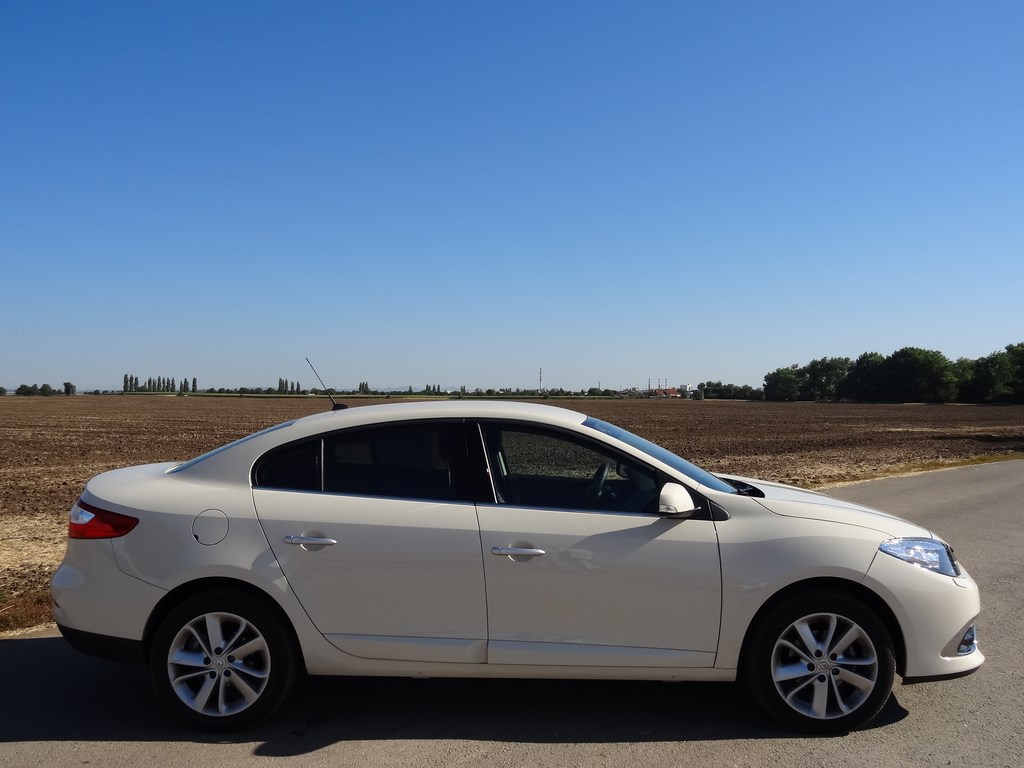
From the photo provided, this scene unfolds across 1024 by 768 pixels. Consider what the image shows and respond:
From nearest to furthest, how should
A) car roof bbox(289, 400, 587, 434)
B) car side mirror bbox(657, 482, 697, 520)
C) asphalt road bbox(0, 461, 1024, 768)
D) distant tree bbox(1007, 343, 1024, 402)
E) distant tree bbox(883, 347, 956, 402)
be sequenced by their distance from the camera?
asphalt road bbox(0, 461, 1024, 768), car side mirror bbox(657, 482, 697, 520), car roof bbox(289, 400, 587, 434), distant tree bbox(1007, 343, 1024, 402), distant tree bbox(883, 347, 956, 402)

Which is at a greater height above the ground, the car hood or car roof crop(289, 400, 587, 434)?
car roof crop(289, 400, 587, 434)

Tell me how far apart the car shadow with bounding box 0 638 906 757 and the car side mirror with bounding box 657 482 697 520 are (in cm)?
107

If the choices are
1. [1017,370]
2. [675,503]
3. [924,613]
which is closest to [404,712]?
[675,503]

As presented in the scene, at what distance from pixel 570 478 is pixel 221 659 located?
1.98m

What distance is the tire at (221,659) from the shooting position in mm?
3730

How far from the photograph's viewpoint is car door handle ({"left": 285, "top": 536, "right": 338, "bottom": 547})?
12.3ft

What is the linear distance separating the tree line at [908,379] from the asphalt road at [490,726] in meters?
129

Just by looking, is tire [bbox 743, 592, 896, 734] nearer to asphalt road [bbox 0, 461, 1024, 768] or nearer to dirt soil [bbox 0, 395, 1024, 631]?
asphalt road [bbox 0, 461, 1024, 768]

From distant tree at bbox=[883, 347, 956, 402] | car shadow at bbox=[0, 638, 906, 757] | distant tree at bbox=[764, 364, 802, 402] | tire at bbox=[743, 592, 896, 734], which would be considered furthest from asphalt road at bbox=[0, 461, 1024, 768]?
distant tree at bbox=[764, 364, 802, 402]

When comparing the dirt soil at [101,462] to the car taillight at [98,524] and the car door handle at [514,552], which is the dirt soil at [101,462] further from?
the car door handle at [514,552]

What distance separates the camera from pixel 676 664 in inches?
147

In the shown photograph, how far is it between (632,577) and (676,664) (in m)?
0.49

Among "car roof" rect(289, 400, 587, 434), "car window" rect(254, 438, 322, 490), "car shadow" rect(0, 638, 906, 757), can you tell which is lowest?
"car shadow" rect(0, 638, 906, 757)

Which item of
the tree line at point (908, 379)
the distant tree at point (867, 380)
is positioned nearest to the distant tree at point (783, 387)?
the tree line at point (908, 379)
